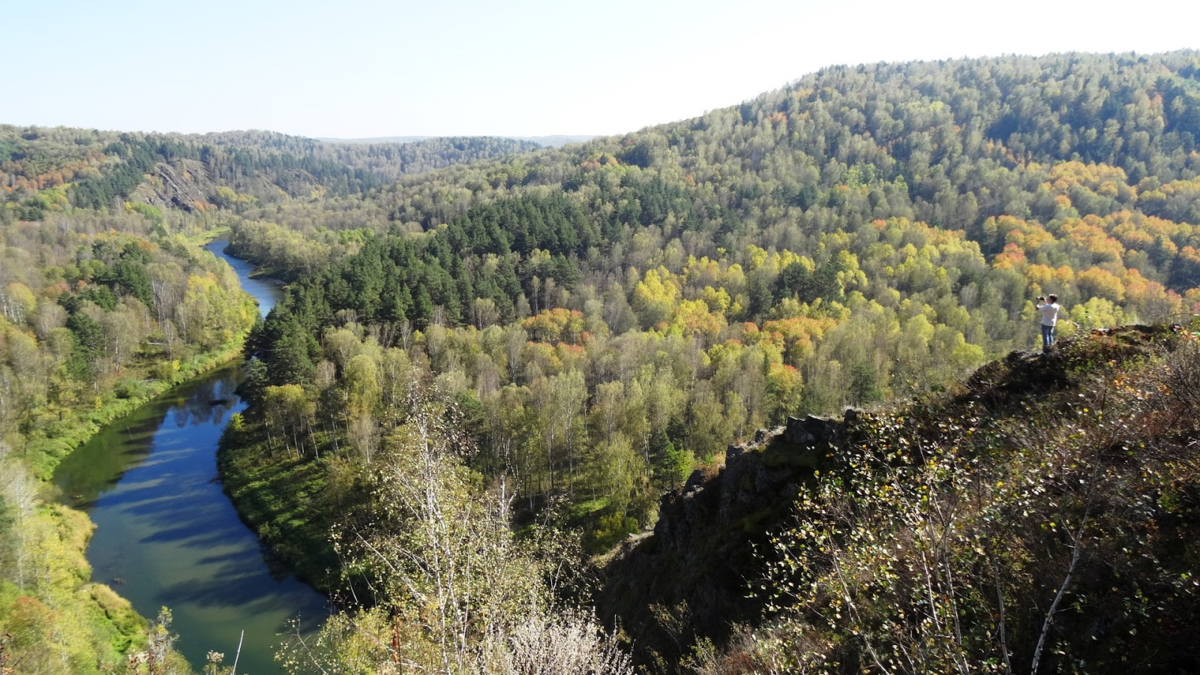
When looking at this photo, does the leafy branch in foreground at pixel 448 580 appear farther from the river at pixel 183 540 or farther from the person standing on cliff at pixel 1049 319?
the river at pixel 183 540

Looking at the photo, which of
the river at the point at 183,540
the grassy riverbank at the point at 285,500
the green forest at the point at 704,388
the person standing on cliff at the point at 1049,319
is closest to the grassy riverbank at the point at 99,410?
the green forest at the point at 704,388

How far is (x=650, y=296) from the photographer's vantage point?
253 ft

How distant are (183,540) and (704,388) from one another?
36.9m

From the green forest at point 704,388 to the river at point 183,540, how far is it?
5.72ft

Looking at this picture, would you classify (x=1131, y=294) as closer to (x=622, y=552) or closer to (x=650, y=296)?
(x=650, y=296)

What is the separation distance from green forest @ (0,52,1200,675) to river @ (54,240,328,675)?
68.7 inches

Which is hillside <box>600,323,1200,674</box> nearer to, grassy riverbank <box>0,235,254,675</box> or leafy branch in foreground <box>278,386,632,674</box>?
leafy branch in foreground <box>278,386,632,674</box>

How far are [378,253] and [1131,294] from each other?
89758mm

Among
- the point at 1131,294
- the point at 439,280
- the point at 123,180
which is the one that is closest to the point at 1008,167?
the point at 1131,294

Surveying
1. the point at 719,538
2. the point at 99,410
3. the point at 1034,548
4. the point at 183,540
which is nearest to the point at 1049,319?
the point at 1034,548

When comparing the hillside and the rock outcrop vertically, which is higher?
the hillside

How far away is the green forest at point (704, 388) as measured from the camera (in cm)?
828

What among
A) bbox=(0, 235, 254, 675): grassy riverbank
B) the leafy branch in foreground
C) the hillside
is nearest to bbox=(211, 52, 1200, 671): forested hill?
the leafy branch in foreground

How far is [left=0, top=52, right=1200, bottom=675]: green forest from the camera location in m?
8.28
